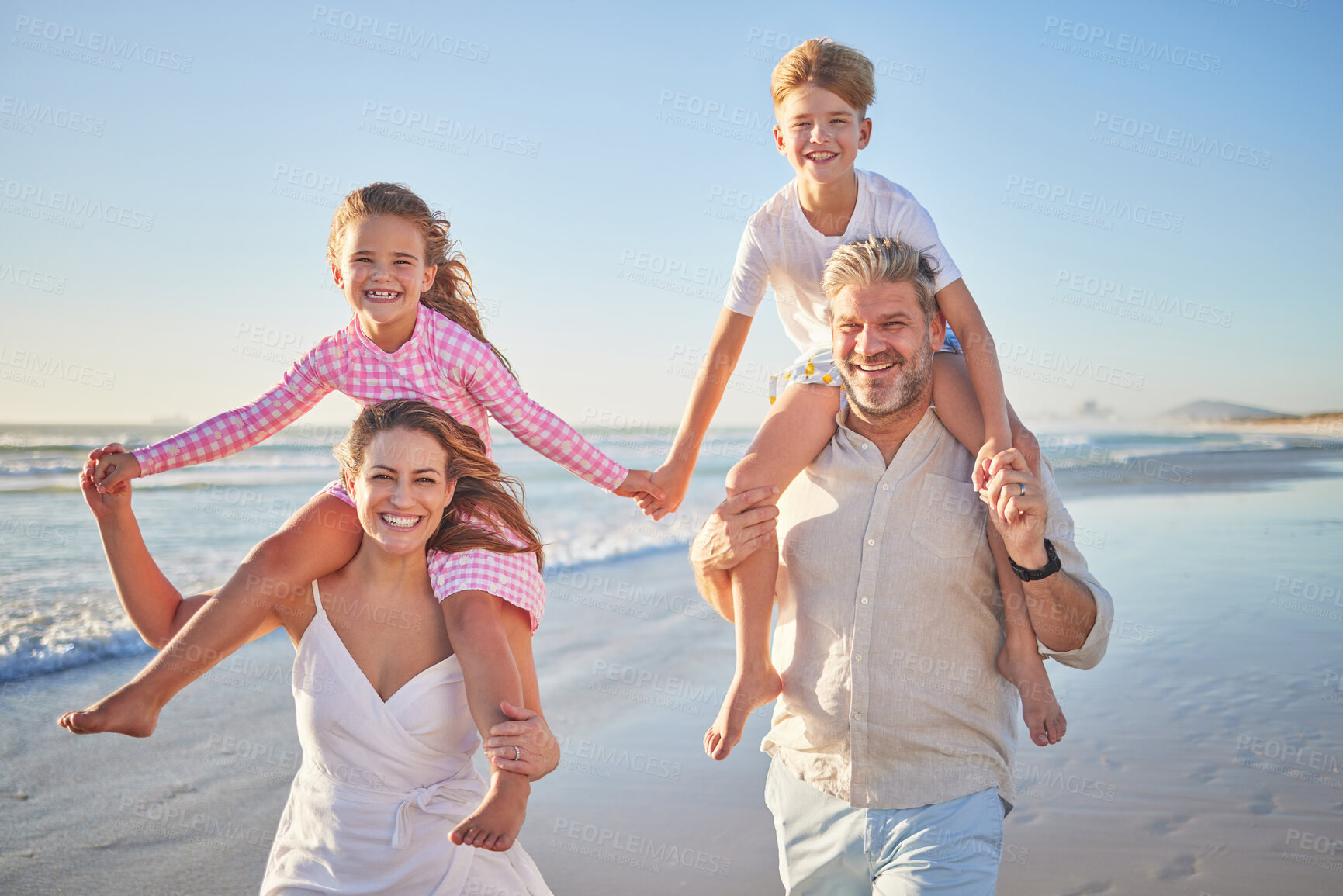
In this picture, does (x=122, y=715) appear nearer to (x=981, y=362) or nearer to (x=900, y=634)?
(x=900, y=634)

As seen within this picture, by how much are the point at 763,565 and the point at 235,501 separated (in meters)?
12.9

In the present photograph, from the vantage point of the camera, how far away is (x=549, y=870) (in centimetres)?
429

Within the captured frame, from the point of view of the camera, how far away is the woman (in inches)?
104

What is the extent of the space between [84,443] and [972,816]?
71.2 feet

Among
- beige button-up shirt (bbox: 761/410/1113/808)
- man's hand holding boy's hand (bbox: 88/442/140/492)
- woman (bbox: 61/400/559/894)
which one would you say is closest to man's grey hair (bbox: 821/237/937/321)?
beige button-up shirt (bbox: 761/410/1113/808)

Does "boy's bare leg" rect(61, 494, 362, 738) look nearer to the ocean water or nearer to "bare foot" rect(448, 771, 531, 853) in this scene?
the ocean water

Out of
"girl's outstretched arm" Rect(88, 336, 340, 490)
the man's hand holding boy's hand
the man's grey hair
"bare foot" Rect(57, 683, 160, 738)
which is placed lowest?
"bare foot" Rect(57, 683, 160, 738)

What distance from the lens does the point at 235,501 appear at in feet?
46.0

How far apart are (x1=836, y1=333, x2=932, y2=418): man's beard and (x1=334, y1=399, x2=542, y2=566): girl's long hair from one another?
3.76 feet

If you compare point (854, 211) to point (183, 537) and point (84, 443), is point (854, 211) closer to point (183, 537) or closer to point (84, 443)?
point (183, 537)

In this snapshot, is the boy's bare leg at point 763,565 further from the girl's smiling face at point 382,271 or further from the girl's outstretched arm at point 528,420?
the girl's smiling face at point 382,271

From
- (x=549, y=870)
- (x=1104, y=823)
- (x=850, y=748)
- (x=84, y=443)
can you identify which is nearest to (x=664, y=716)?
(x=549, y=870)

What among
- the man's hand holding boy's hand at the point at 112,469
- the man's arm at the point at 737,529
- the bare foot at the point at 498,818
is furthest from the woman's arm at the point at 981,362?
the man's hand holding boy's hand at the point at 112,469

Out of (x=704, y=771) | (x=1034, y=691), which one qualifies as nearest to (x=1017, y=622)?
(x=1034, y=691)
